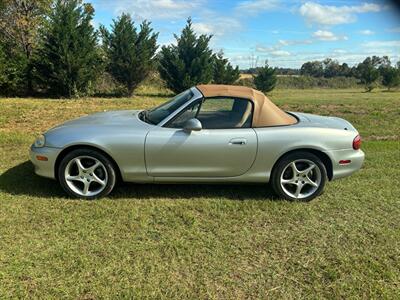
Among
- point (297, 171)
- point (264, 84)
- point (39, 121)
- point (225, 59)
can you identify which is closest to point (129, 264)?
point (297, 171)

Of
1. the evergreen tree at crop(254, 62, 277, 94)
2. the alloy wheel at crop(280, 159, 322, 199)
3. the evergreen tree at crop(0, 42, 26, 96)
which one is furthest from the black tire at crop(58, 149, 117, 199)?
the evergreen tree at crop(254, 62, 277, 94)

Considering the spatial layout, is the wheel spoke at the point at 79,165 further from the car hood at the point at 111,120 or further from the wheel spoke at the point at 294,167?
the wheel spoke at the point at 294,167

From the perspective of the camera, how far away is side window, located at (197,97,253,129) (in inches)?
165

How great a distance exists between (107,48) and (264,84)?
47.5 feet

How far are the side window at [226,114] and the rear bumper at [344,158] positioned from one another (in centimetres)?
108

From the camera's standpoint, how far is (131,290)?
8.49 feet

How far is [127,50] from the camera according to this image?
18.5 metres

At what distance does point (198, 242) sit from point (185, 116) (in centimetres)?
155

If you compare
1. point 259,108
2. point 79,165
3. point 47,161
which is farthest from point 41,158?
point 259,108

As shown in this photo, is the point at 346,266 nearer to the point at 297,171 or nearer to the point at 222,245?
the point at 222,245

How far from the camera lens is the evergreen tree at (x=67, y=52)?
632 inches

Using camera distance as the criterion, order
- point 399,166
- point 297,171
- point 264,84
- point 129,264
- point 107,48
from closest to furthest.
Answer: point 129,264, point 297,171, point 399,166, point 107,48, point 264,84

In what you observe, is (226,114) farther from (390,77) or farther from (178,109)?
(390,77)

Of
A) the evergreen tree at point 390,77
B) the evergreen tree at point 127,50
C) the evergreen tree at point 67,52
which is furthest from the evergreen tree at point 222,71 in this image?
the evergreen tree at point 390,77
